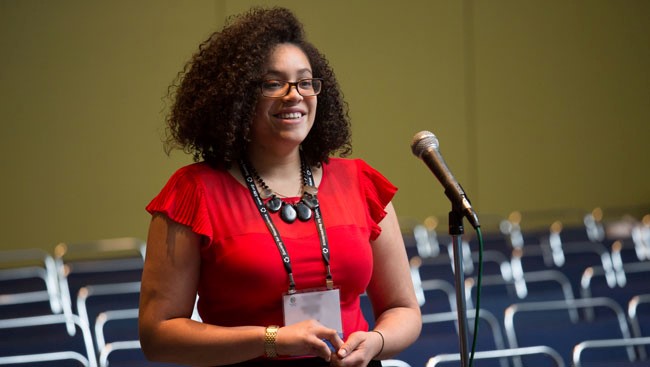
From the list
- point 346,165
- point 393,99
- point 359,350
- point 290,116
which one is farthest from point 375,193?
point 393,99

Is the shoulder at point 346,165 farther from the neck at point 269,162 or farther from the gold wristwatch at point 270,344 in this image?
the gold wristwatch at point 270,344

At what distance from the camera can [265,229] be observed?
2.34 metres

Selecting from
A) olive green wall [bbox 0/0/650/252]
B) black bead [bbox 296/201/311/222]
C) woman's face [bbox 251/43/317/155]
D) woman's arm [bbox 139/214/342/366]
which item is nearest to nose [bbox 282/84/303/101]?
woman's face [bbox 251/43/317/155]

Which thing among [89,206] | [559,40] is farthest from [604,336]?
[559,40]

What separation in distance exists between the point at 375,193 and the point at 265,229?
357 millimetres

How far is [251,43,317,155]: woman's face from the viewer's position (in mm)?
2371

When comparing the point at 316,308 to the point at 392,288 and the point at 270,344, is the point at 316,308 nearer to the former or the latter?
the point at 270,344

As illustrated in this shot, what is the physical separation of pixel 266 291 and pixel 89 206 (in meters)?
7.52

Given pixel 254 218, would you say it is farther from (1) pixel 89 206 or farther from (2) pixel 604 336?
(1) pixel 89 206

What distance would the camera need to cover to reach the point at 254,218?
7.72ft

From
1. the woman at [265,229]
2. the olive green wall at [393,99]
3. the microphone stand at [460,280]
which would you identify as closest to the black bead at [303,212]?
the woman at [265,229]

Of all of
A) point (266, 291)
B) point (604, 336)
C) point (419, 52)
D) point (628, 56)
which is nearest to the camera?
point (266, 291)

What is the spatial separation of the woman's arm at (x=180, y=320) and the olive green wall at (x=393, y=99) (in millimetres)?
6554

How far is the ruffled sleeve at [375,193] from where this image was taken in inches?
99.3
